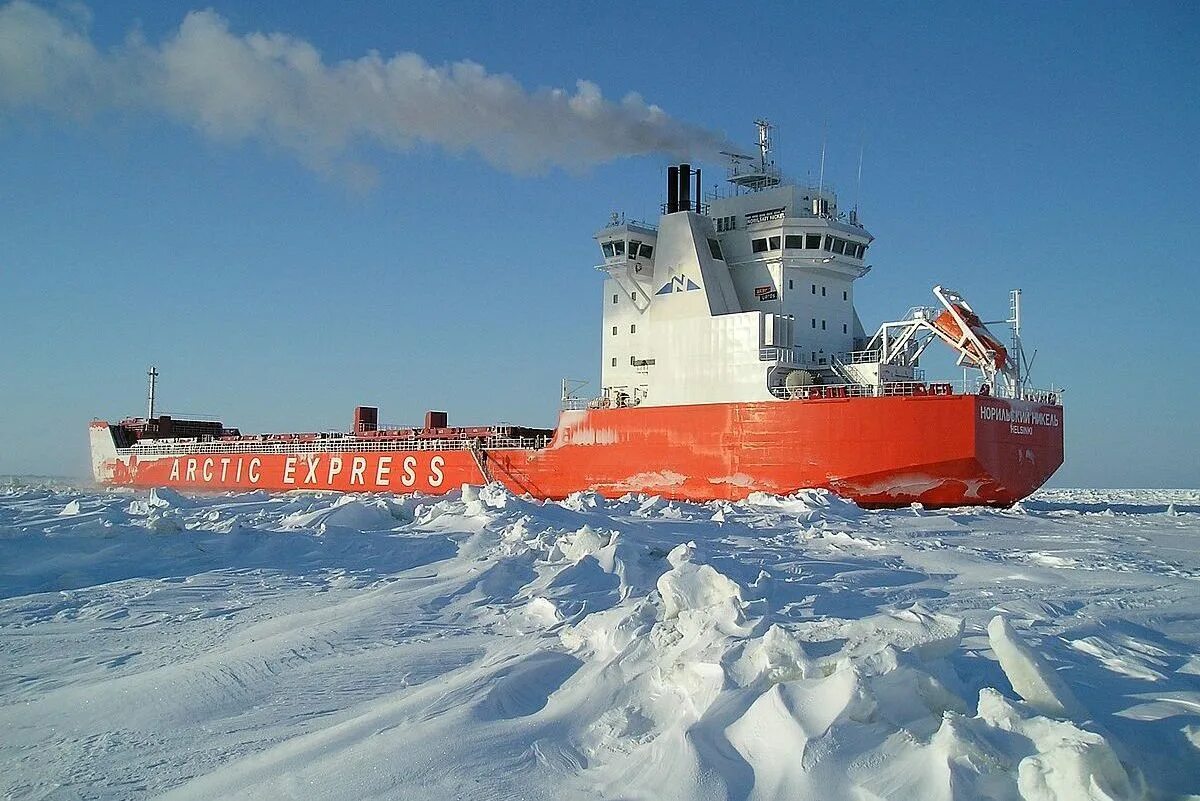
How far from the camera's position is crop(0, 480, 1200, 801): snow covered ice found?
3.39m

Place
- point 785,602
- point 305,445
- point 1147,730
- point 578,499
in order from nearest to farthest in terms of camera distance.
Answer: point 1147,730 < point 785,602 < point 578,499 < point 305,445

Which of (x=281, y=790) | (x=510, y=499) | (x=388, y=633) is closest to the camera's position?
(x=281, y=790)

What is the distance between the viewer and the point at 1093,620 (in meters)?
6.00

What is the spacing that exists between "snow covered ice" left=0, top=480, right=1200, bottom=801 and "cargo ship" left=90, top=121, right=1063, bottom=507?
789 centimetres

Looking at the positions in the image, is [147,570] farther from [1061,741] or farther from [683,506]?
[683,506]

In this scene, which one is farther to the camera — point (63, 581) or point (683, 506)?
point (683, 506)

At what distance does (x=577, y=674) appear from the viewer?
15.6 ft

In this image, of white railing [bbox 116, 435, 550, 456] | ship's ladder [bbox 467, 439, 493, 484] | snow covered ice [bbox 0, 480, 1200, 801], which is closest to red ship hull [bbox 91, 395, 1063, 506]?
ship's ladder [bbox 467, 439, 493, 484]

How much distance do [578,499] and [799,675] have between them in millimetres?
11868

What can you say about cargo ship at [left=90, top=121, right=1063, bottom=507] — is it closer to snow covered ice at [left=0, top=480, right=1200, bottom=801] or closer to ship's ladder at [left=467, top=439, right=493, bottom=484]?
ship's ladder at [left=467, top=439, right=493, bottom=484]

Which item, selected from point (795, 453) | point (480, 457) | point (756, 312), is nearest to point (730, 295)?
point (756, 312)

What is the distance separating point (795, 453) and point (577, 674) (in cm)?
1382

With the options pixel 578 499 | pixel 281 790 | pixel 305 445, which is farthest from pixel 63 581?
pixel 305 445

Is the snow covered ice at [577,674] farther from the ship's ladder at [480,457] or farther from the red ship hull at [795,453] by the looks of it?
the ship's ladder at [480,457]
